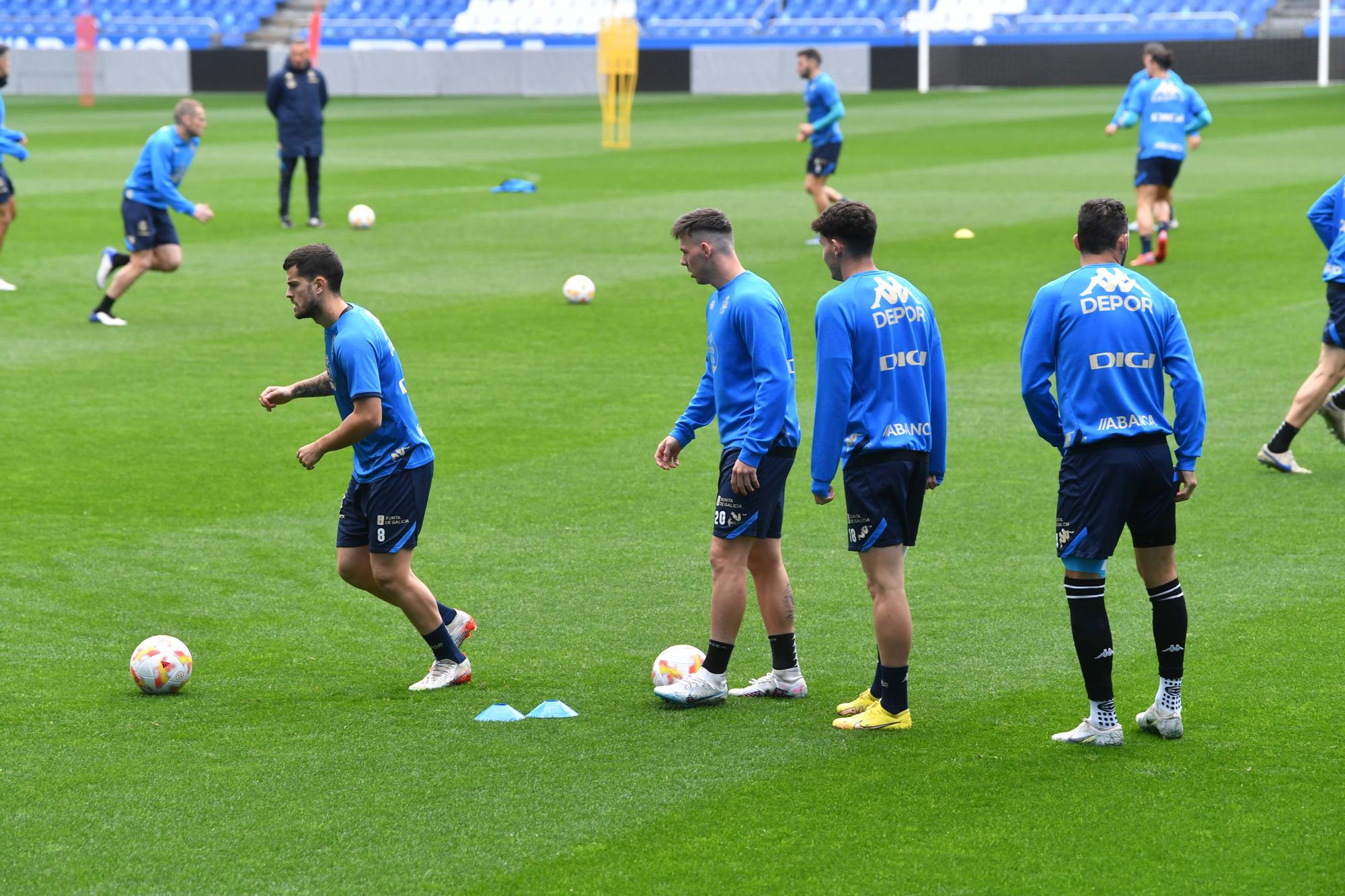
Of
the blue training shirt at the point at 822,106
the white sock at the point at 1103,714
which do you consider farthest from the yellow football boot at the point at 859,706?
the blue training shirt at the point at 822,106

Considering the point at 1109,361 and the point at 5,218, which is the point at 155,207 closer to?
the point at 5,218

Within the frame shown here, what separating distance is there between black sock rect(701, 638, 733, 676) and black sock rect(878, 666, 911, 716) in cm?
69

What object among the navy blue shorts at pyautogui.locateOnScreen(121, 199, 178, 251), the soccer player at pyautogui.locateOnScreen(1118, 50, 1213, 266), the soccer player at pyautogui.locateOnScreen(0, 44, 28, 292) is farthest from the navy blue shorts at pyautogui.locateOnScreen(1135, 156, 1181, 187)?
the soccer player at pyautogui.locateOnScreen(0, 44, 28, 292)

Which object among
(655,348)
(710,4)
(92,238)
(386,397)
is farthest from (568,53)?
(386,397)

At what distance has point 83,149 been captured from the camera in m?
33.3

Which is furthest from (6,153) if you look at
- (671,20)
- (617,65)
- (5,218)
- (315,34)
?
(671,20)

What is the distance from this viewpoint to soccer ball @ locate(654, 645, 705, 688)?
22.5ft

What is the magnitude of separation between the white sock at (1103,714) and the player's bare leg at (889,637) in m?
0.70

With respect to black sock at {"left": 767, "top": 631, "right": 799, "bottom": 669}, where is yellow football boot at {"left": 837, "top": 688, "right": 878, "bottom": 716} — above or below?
below

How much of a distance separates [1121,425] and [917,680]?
165 cm

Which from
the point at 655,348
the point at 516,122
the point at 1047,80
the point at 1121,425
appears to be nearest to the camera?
the point at 1121,425

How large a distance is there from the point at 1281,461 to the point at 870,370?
5301 mm

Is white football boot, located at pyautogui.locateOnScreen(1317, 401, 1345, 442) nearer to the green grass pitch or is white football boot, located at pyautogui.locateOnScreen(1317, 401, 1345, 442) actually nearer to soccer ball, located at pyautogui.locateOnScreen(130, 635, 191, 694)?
the green grass pitch

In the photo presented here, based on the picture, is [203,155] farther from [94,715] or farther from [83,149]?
[94,715]
